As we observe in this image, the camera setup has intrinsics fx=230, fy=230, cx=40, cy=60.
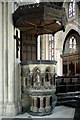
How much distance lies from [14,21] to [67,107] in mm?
3157

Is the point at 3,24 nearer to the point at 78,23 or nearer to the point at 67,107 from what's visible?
the point at 67,107

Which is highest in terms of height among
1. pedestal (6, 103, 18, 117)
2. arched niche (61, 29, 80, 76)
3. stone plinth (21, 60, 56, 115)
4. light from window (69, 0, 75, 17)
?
light from window (69, 0, 75, 17)

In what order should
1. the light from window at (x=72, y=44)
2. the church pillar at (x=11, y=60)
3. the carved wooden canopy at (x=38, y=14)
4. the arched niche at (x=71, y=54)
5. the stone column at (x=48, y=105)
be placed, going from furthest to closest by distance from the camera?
the light from window at (x=72, y=44)
the arched niche at (x=71, y=54)
the stone column at (x=48, y=105)
the church pillar at (x=11, y=60)
the carved wooden canopy at (x=38, y=14)

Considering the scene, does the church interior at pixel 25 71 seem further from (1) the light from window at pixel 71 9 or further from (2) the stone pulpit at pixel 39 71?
(1) the light from window at pixel 71 9

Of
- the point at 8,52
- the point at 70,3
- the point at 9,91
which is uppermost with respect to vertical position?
the point at 70,3

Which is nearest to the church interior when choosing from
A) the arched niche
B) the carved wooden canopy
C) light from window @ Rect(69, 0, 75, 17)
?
the carved wooden canopy

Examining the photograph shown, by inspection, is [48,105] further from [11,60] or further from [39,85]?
[11,60]

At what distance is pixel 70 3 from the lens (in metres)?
20.4

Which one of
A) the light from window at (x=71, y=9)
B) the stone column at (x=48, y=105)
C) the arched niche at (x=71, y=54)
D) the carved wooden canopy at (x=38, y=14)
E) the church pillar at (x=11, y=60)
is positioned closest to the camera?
the carved wooden canopy at (x=38, y=14)

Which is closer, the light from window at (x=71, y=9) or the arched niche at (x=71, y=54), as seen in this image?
the arched niche at (x=71, y=54)

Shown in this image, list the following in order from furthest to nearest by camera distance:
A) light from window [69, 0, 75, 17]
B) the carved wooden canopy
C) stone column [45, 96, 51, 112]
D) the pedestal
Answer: light from window [69, 0, 75, 17] → stone column [45, 96, 51, 112] → the pedestal → the carved wooden canopy

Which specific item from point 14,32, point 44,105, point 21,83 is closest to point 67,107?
point 44,105

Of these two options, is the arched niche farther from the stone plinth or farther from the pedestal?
the pedestal

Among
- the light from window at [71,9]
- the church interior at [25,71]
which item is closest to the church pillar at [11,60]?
the church interior at [25,71]
